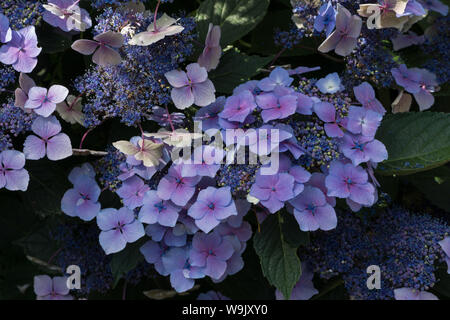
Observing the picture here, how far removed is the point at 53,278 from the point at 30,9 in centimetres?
61

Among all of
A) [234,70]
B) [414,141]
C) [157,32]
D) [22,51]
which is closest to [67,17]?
[22,51]

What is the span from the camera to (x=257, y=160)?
992 mm

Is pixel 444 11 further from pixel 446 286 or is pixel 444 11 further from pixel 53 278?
pixel 53 278

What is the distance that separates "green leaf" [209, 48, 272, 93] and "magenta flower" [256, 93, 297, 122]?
0.45 feet

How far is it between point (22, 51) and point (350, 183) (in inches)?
26.2

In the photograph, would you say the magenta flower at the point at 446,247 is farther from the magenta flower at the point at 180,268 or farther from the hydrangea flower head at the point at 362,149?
the magenta flower at the point at 180,268

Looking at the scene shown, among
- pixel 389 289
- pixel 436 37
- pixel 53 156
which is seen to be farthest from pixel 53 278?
pixel 436 37

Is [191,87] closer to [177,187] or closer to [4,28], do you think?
[177,187]

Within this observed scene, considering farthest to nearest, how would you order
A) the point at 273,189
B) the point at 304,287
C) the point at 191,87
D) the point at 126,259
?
the point at 304,287 → the point at 126,259 → the point at 191,87 → the point at 273,189

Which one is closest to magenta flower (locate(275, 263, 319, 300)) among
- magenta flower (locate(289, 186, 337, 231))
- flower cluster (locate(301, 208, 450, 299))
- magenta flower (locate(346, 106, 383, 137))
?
flower cluster (locate(301, 208, 450, 299))

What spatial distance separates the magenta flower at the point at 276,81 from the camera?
3.52 feet

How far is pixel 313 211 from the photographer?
1027 mm

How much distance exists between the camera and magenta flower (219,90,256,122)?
102 centimetres

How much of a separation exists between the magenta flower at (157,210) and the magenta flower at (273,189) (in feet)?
0.54
